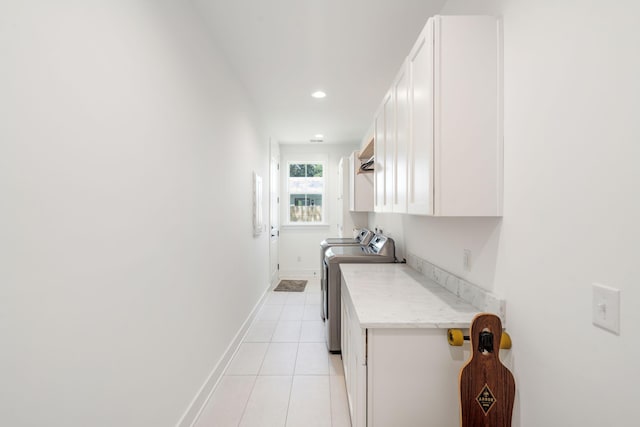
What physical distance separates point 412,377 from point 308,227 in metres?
4.78

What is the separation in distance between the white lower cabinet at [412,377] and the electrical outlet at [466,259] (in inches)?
18.6

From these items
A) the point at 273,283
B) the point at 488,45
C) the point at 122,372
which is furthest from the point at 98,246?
the point at 273,283

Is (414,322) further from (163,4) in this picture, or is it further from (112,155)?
(163,4)

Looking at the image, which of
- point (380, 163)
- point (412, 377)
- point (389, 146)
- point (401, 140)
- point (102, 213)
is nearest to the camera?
point (102, 213)

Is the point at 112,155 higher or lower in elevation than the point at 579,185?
higher

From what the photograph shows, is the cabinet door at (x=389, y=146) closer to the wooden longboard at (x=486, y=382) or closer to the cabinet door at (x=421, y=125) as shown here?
the cabinet door at (x=421, y=125)

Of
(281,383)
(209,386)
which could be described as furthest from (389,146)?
(209,386)

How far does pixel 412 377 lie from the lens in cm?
127

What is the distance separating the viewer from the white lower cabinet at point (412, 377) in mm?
1265

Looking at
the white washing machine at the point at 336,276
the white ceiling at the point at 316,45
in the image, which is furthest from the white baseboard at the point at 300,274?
the white ceiling at the point at 316,45

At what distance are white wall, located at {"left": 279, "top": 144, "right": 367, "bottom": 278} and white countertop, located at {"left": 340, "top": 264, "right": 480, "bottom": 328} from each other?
3697 mm

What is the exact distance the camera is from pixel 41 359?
0.86 m

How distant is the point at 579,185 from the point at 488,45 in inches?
29.0

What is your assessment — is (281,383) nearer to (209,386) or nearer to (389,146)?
(209,386)
